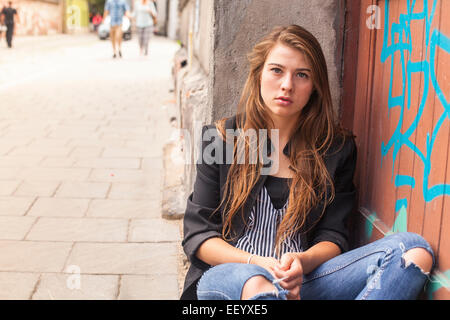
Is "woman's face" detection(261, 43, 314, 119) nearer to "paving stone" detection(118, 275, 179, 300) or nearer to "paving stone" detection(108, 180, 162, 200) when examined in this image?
"paving stone" detection(118, 275, 179, 300)

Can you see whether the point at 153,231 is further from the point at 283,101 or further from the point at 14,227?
the point at 283,101

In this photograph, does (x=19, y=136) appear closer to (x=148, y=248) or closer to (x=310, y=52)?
(x=148, y=248)

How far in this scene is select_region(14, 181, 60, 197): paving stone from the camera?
436 centimetres

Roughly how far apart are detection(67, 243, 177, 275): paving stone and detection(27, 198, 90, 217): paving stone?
59 cm

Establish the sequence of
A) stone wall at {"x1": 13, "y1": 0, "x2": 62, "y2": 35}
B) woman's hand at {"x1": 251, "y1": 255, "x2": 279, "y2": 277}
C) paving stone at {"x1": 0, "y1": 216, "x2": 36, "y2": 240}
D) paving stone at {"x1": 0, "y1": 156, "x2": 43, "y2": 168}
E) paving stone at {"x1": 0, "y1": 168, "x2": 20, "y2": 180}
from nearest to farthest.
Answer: woman's hand at {"x1": 251, "y1": 255, "x2": 279, "y2": 277}
paving stone at {"x1": 0, "y1": 216, "x2": 36, "y2": 240}
paving stone at {"x1": 0, "y1": 168, "x2": 20, "y2": 180}
paving stone at {"x1": 0, "y1": 156, "x2": 43, "y2": 168}
stone wall at {"x1": 13, "y1": 0, "x2": 62, "y2": 35}

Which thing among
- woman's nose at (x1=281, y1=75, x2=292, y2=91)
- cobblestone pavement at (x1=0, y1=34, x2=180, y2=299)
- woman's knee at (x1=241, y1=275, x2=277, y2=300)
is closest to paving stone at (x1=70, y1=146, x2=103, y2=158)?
cobblestone pavement at (x1=0, y1=34, x2=180, y2=299)

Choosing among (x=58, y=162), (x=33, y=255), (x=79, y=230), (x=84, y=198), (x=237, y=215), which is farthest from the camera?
(x=58, y=162)

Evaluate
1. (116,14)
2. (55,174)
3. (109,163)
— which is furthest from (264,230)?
(116,14)

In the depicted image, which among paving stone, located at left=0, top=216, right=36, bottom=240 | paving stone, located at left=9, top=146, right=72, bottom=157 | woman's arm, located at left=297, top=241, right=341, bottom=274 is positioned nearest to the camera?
woman's arm, located at left=297, top=241, right=341, bottom=274

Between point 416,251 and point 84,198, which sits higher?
point 416,251

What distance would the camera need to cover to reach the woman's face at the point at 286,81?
87.9 inches

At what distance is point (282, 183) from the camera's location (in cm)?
230

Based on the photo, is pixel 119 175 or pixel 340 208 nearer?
pixel 340 208

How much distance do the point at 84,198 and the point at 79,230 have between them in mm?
652
